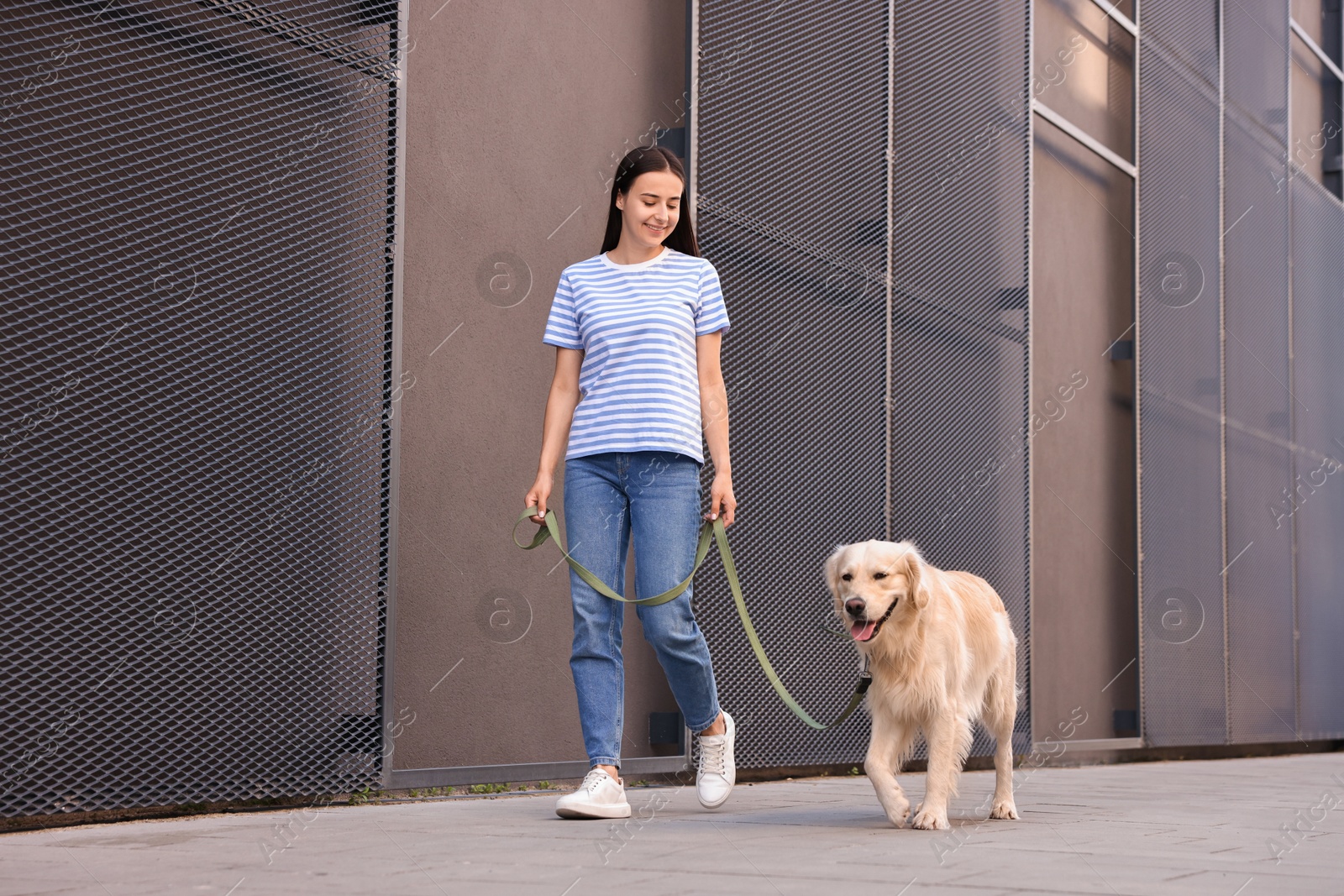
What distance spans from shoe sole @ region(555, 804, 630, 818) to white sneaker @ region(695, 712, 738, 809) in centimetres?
31

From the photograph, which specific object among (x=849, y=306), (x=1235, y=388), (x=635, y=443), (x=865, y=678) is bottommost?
(x=865, y=678)

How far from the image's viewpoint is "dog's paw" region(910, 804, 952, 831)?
374cm

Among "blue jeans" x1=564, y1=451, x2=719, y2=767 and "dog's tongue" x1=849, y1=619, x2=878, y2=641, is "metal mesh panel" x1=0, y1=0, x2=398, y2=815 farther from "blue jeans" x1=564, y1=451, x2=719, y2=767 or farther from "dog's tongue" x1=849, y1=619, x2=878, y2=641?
"dog's tongue" x1=849, y1=619, x2=878, y2=641

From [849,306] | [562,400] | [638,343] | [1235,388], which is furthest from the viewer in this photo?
[1235,388]

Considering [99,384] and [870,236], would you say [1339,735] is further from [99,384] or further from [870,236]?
[99,384]

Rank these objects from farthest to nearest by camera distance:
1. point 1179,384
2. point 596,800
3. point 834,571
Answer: point 1179,384
point 834,571
point 596,800

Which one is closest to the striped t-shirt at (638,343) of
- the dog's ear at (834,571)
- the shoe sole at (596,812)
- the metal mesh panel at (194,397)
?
the dog's ear at (834,571)

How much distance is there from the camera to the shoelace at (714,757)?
4.00 meters

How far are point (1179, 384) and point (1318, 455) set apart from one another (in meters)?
3.17

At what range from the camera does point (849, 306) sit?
6.73 metres

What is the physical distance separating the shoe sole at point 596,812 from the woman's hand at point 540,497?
77 cm

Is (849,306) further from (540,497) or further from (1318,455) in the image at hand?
(1318,455)

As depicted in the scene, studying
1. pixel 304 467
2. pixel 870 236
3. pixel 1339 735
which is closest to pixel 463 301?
pixel 304 467

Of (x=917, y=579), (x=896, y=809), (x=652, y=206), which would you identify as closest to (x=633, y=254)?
(x=652, y=206)
